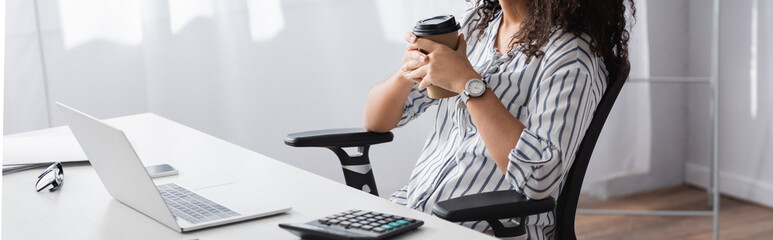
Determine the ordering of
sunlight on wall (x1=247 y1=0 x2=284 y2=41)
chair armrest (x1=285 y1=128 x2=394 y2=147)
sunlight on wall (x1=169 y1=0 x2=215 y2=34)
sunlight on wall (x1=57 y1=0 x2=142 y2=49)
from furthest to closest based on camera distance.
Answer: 1. sunlight on wall (x1=247 y1=0 x2=284 y2=41)
2. sunlight on wall (x1=169 y1=0 x2=215 y2=34)
3. sunlight on wall (x1=57 y1=0 x2=142 y2=49)
4. chair armrest (x1=285 y1=128 x2=394 y2=147)

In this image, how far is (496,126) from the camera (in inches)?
62.1

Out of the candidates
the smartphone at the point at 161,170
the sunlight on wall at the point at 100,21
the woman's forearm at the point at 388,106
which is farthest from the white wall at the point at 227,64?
the smartphone at the point at 161,170

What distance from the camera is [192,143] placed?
1.87 meters

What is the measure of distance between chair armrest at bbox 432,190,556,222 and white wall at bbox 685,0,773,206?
183 centimetres

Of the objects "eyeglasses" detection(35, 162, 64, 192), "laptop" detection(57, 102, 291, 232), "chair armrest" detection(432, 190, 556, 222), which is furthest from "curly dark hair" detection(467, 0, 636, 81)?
"eyeglasses" detection(35, 162, 64, 192)

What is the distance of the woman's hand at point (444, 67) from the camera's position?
5.29 feet

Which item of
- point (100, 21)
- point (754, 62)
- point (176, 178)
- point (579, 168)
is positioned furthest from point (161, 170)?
point (754, 62)

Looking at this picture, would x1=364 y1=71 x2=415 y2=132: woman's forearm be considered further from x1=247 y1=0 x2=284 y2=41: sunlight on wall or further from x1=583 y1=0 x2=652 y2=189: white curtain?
x1=583 y1=0 x2=652 y2=189: white curtain

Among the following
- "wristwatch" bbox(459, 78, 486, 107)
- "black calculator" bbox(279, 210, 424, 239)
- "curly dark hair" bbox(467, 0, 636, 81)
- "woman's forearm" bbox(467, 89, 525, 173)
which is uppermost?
"curly dark hair" bbox(467, 0, 636, 81)

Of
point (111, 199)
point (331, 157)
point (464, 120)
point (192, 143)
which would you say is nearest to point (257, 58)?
point (331, 157)

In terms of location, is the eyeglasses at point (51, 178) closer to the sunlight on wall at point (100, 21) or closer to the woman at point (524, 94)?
the woman at point (524, 94)

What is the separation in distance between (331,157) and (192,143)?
1399 mm

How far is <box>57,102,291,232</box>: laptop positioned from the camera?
1.23 meters

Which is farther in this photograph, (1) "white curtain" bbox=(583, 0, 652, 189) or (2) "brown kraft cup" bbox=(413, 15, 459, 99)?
(1) "white curtain" bbox=(583, 0, 652, 189)
